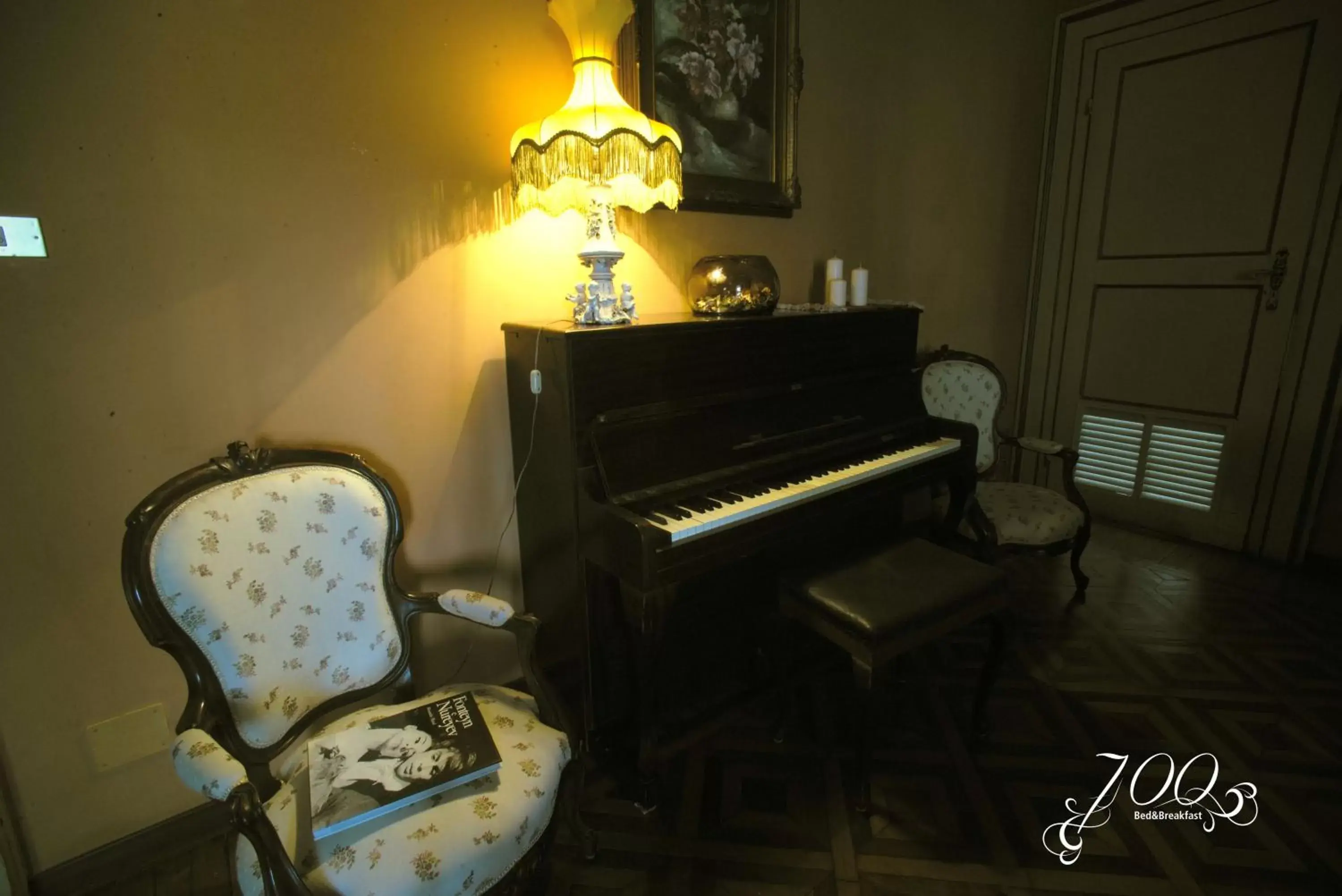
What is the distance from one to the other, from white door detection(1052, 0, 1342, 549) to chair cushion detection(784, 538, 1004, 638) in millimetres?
2228

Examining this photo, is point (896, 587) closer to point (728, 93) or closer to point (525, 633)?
point (525, 633)

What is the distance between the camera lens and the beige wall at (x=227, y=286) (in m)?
1.24

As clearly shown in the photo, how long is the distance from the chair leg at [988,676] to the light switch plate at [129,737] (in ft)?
6.89

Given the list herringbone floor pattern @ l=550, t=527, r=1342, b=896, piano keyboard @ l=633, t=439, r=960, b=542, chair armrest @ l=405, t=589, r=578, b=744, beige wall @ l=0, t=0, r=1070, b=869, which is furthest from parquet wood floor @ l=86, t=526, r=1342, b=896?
piano keyboard @ l=633, t=439, r=960, b=542

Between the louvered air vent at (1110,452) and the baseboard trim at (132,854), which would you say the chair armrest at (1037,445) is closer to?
the louvered air vent at (1110,452)

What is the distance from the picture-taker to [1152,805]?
1.64 meters

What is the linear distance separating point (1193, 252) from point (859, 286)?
1.93 meters

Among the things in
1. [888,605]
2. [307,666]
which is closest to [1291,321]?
[888,605]

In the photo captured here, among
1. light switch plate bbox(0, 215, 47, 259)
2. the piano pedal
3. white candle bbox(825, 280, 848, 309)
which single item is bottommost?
the piano pedal

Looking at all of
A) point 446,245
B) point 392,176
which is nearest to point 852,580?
point 446,245

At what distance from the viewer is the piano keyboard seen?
148 cm

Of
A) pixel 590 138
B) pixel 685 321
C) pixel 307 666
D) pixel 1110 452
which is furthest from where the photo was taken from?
pixel 1110 452

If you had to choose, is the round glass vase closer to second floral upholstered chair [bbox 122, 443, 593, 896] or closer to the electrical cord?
the electrical cord

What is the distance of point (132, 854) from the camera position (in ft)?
4.84
